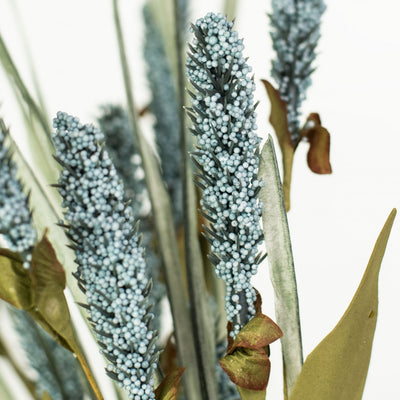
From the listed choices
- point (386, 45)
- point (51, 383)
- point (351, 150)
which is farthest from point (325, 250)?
point (51, 383)

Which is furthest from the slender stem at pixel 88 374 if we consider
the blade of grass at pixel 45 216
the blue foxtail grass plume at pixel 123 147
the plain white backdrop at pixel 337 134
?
the plain white backdrop at pixel 337 134

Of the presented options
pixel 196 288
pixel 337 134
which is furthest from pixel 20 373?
pixel 337 134

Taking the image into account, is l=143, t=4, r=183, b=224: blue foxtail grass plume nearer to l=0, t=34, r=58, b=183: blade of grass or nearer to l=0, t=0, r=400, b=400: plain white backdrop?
l=0, t=34, r=58, b=183: blade of grass

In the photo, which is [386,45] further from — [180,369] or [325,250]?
[180,369]

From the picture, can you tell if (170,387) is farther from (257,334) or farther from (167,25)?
(167,25)

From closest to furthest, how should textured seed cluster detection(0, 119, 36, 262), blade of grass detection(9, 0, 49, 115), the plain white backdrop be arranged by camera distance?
textured seed cluster detection(0, 119, 36, 262)
blade of grass detection(9, 0, 49, 115)
the plain white backdrop

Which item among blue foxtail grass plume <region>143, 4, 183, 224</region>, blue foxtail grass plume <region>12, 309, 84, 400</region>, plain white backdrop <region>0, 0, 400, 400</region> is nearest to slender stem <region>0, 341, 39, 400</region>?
blue foxtail grass plume <region>12, 309, 84, 400</region>

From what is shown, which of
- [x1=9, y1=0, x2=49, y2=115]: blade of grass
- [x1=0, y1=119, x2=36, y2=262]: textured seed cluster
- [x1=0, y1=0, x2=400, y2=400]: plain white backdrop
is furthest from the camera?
[x1=0, y1=0, x2=400, y2=400]: plain white backdrop
